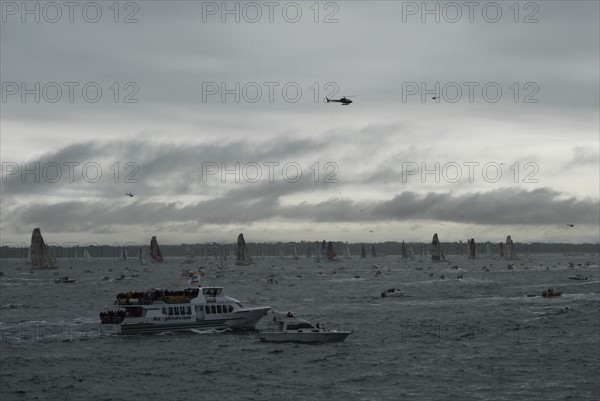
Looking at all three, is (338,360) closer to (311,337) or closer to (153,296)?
(311,337)

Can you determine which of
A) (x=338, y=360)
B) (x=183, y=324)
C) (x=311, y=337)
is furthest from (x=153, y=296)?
(x=338, y=360)

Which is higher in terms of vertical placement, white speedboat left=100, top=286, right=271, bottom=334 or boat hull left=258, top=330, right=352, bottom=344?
white speedboat left=100, top=286, right=271, bottom=334

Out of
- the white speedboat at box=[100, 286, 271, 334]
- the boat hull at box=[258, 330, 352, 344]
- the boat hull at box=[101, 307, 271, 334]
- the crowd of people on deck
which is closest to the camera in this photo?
the boat hull at box=[258, 330, 352, 344]

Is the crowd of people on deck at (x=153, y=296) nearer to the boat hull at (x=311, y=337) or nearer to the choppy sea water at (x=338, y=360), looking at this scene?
the choppy sea water at (x=338, y=360)

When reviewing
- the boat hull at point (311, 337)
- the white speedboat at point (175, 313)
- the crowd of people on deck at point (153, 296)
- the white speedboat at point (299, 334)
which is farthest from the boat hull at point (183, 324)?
the boat hull at point (311, 337)

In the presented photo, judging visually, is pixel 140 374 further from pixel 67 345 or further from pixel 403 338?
pixel 403 338

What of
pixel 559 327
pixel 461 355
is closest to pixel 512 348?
pixel 461 355

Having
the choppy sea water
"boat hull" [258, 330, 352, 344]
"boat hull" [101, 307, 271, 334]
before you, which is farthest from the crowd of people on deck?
"boat hull" [258, 330, 352, 344]

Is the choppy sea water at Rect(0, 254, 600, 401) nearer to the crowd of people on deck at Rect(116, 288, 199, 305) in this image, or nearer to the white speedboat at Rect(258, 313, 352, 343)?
the white speedboat at Rect(258, 313, 352, 343)
